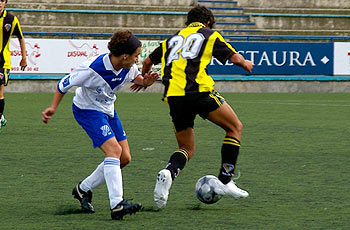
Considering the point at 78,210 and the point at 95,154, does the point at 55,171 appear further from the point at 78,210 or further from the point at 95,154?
the point at 78,210

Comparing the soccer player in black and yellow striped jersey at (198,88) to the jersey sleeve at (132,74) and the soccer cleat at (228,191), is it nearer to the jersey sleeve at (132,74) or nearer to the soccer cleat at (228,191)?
the soccer cleat at (228,191)

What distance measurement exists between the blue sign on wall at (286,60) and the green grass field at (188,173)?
27.2 ft

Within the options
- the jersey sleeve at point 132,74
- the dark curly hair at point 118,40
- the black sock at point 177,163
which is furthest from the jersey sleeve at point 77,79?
the black sock at point 177,163

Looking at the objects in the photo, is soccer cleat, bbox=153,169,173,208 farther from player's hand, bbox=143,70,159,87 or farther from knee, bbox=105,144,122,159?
player's hand, bbox=143,70,159,87

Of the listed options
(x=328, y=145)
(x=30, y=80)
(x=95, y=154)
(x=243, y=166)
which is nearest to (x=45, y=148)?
(x=95, y=154)

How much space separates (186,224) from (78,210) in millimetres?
946

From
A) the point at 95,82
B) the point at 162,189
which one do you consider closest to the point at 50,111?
the point at 95,82

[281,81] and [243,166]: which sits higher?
[243,166]

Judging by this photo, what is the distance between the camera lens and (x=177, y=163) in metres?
6.60

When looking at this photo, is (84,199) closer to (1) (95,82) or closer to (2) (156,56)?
(1) (95,82)

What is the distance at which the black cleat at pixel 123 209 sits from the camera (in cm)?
565

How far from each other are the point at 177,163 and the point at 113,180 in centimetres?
86

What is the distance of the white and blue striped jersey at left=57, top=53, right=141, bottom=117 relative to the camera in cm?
599

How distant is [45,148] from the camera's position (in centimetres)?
1019
